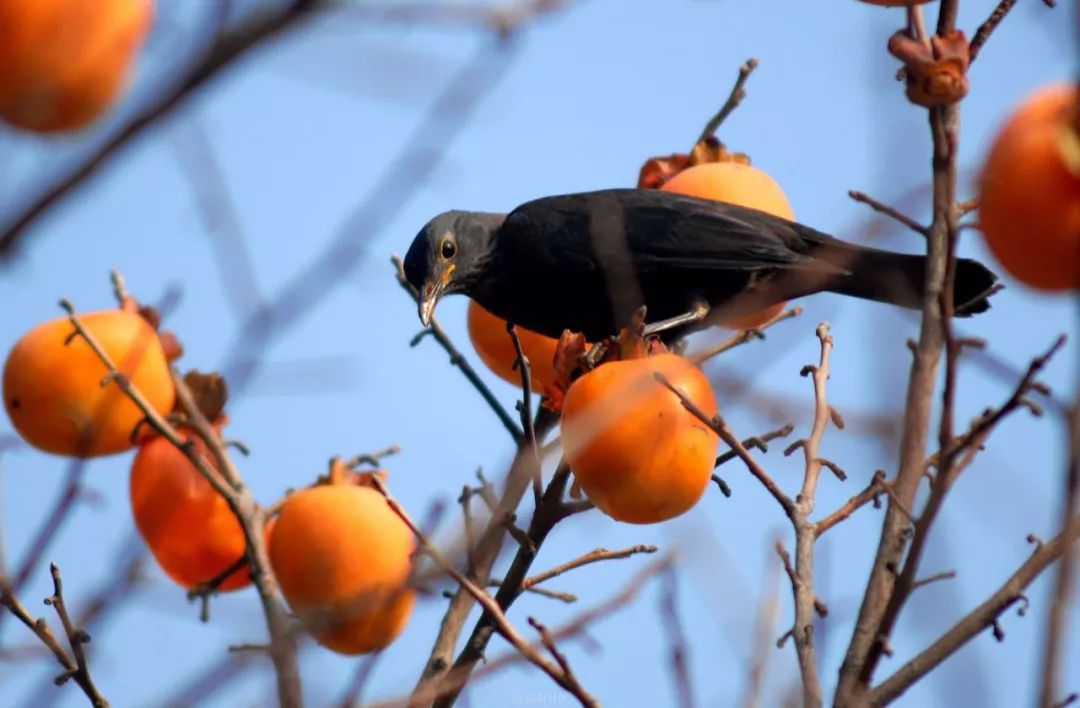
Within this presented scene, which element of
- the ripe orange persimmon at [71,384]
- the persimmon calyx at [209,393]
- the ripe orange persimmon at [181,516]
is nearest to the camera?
the ripe orange persimmon at [71,384]

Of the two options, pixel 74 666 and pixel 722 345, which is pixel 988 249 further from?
pixel 722 345

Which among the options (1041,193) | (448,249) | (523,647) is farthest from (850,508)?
(448,249)

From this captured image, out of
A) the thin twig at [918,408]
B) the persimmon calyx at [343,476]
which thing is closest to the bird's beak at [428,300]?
the persimmon calyx at [343,476]

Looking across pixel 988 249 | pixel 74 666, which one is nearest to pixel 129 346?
pixel 74 666

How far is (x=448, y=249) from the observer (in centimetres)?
499

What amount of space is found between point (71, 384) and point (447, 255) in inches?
73.8

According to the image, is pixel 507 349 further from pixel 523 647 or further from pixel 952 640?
pixel 952 640

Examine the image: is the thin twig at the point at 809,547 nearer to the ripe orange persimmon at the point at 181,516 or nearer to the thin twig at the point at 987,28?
the thin twig at the point at 987,28

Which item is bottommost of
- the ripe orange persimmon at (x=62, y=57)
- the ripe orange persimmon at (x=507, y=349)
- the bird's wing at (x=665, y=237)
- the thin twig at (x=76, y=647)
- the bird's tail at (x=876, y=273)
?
the thin twig at (x=76, y=647)

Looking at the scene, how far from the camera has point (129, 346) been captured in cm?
340

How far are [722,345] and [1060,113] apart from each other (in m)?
2.37

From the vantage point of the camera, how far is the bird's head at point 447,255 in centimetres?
489

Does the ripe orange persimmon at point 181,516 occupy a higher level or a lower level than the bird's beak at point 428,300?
lower

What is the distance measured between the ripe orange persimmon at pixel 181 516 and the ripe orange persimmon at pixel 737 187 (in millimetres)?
1541
